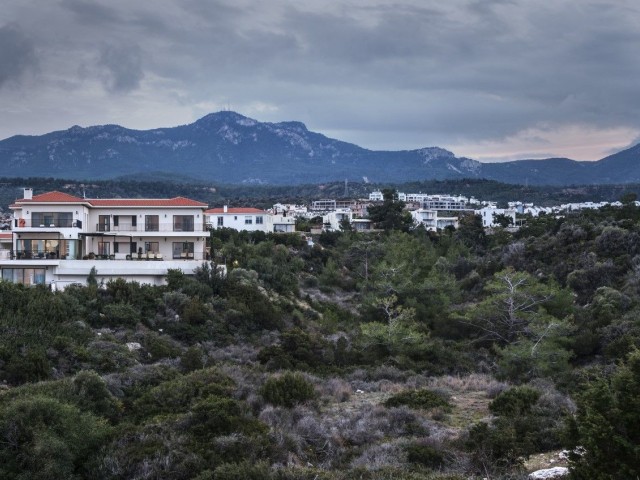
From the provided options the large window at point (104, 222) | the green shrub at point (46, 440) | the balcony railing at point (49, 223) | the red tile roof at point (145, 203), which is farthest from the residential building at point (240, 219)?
the green shrub at point (46, 440)

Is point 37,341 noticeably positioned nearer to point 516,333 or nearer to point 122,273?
point 122,273

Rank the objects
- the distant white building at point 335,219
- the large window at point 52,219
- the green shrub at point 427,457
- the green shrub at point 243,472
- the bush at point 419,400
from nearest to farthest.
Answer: the green shrub at point 243,472, the green shrub at point 427,457, the bush at point 419,400, the large window at point 52,219, the distant white building at point 335,219

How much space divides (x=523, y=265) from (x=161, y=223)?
26.4 meters

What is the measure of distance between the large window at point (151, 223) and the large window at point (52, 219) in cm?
412

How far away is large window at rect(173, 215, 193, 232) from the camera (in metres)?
40.3

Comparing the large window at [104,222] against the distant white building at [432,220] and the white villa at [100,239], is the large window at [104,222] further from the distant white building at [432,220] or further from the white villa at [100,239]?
the distant white building at [432,220]

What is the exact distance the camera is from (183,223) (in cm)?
4034

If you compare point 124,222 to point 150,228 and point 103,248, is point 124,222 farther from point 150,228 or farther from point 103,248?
point 103,248

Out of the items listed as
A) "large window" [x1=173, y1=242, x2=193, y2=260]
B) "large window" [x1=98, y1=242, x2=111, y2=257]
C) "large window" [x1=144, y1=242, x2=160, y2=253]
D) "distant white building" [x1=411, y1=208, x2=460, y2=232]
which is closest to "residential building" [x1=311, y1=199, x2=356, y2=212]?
"distant white building" [x1=411, y1=208, x2=460, y2=232]

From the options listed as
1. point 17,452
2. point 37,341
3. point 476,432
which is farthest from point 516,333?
point 17,452

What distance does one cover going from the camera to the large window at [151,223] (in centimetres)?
3997

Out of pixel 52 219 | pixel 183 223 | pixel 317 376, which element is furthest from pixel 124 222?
pixel 317 376

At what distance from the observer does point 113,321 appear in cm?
2812

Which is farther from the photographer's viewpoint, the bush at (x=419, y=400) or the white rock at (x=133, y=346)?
the white rock at (x=133, y=346)
